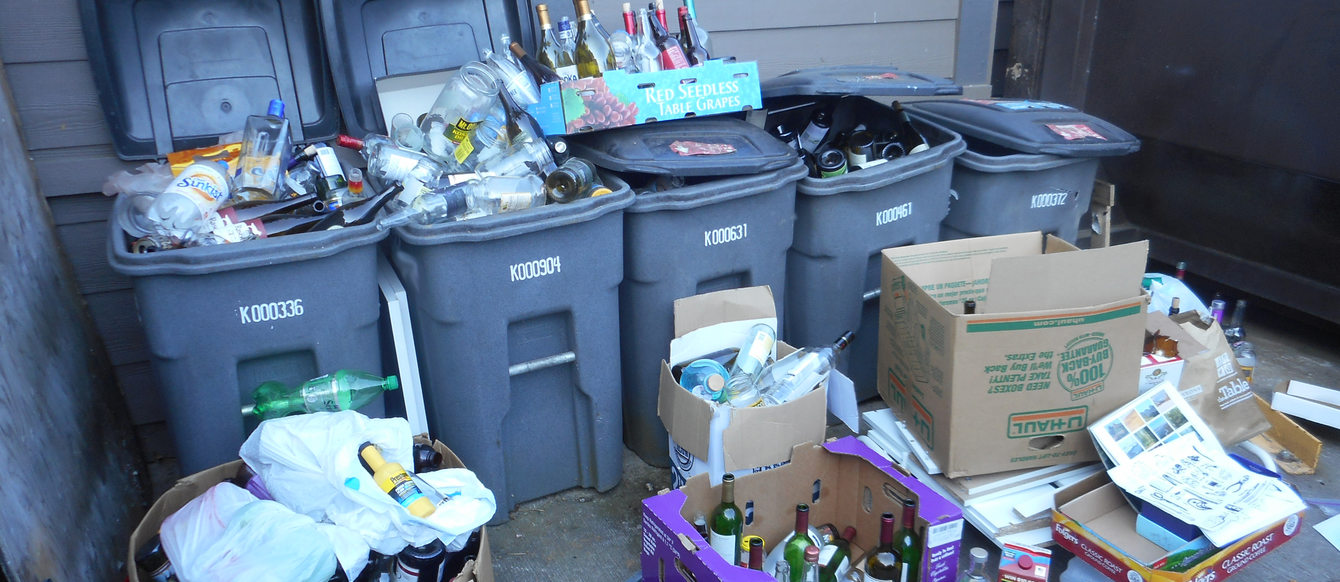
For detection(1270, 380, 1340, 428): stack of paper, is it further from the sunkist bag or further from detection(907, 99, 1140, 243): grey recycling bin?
detection(907, 99, 1140, 243): grey recycling bin

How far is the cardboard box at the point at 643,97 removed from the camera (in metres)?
2.19

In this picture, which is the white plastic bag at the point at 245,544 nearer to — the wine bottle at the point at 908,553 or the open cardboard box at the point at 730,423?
the open cardboard box at the point at 730,423

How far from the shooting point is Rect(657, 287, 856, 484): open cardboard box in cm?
198

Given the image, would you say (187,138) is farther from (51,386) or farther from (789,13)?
(789,13)

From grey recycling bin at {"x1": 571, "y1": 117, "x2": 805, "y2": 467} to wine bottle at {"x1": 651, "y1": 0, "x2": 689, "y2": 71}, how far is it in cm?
23

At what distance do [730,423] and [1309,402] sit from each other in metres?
1.95

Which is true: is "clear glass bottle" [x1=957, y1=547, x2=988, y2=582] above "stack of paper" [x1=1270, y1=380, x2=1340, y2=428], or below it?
above

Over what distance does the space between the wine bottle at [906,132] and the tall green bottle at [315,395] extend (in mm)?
1752

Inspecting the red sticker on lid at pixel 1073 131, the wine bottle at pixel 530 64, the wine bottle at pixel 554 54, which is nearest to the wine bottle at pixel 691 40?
the wine bottle at pixel 554 54

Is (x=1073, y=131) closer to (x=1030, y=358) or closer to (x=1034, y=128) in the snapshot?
(x=1034, y=128)

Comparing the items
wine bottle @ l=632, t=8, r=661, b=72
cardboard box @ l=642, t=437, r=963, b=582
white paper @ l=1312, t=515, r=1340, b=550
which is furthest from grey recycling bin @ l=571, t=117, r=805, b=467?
white paper @ l=1312, t=515, r=1340, b=550

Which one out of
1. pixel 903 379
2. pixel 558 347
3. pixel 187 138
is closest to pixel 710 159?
pixel 558 347

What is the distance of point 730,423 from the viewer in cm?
197

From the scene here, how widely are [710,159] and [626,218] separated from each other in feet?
0.87
